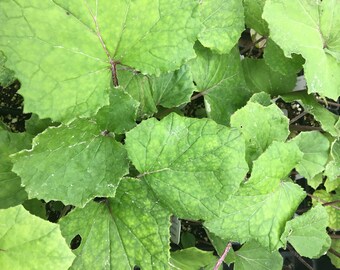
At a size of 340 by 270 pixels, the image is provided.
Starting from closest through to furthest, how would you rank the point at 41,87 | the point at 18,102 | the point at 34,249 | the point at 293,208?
the point at 34,249
the point at 41,87
the point at 293,208
the point at 18,102

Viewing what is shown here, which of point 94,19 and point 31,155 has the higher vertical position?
point 94,19

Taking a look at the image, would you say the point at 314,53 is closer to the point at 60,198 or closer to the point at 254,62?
the point at 254,62

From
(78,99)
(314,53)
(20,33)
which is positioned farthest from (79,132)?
(314,53)

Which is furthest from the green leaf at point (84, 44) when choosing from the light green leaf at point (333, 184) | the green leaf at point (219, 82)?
the light green leaf at point (333, 184)

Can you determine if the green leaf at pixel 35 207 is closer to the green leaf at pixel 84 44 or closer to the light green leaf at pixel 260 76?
the green leaf at pixel 84 44

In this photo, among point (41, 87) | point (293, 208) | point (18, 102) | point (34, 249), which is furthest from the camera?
point (18, 102)

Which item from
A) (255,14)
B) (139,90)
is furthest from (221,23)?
(139,90)

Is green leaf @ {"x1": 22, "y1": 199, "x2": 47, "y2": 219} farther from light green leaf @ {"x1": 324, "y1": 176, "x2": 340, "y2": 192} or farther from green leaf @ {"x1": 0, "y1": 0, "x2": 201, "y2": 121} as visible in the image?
light green leaf @ {"x1": 324, "y1": 176, "x2": 340, "y2": 192}
